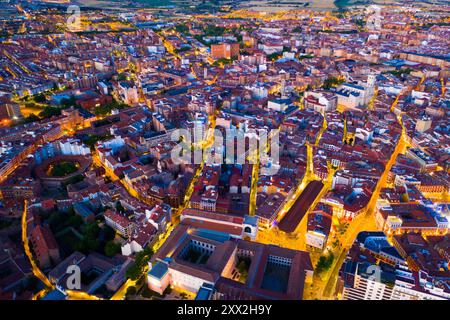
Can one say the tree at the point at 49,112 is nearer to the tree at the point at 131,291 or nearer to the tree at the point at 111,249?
the tree at the point at 111,249

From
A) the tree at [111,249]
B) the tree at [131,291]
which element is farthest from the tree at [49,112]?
the tree at [131,291]

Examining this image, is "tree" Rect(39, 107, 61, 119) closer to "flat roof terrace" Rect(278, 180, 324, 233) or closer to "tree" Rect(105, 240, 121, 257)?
"tree" Rect(105, 240, 121, 257)

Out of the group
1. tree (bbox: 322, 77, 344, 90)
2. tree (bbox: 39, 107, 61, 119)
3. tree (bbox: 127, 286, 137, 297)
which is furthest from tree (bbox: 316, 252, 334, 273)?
tree (bbox: 322, 77, 344, 90)

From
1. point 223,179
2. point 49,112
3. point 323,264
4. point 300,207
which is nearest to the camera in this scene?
point 323,264

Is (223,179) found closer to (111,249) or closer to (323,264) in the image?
(111,249)

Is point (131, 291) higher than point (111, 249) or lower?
lower

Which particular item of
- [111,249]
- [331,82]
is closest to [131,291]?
[111,249]
